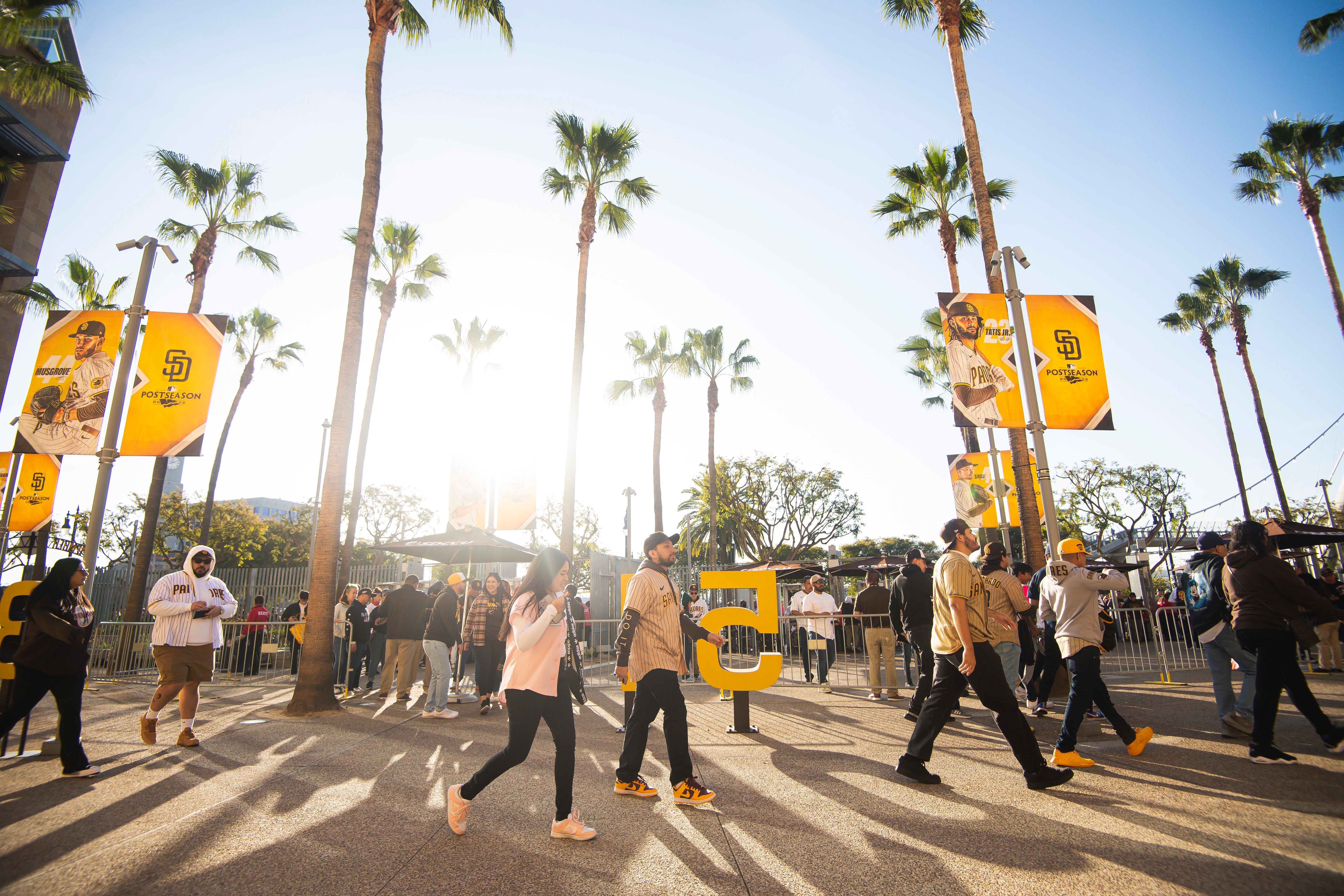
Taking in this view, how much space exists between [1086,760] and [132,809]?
7.61 metres

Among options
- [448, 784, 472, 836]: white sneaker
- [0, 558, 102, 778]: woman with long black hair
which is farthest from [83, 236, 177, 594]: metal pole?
[448, 784, 472, 836]: white sneaker

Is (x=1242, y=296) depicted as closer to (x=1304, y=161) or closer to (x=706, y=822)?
(x=1304, y=161)

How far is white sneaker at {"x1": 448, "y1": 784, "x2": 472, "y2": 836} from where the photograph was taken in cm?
412

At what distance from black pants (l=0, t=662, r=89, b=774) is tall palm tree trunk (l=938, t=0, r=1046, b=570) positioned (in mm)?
10950

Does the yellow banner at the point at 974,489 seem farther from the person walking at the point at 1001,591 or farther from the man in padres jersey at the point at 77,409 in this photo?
the man in padres jersey at the point at 77,409

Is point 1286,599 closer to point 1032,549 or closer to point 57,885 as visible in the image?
point 1032,549

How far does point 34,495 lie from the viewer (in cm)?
1542

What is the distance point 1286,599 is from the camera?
534 cm

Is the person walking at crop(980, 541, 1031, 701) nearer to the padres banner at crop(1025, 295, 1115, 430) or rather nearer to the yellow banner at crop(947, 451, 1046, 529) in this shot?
the padres banner at crop(1025, 295, 1115, 430)

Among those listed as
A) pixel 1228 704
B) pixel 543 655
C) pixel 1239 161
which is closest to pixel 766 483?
pixel 1239 161

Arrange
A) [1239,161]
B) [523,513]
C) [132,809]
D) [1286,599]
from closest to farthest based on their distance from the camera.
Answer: [132,809] < [1286,599] < [523,513] < [1239,161]

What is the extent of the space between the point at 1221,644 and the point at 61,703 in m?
11.2

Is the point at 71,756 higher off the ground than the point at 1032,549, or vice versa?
the point at 1032,549

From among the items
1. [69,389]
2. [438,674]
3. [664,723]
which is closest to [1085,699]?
[664,723]
